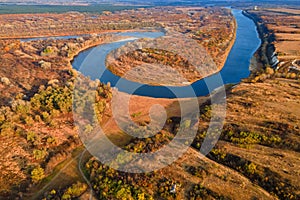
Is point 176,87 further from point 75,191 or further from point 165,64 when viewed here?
point 75,191

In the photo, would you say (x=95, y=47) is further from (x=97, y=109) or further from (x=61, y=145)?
(x=61, y=145)

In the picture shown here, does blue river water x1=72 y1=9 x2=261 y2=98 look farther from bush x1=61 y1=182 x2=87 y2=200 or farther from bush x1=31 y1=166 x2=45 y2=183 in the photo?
bush x1=61 y1=182 x2=87 y2=200

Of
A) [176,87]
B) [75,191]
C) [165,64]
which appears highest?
[165,64]

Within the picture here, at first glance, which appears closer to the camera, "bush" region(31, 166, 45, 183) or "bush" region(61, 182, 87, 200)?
"bush" region(61, 182, 87, 200)

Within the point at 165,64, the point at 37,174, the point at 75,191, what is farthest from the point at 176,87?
the point at 75,191

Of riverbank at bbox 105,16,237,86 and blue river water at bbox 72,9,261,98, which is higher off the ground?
riverbank at bbox 105,16,237,86

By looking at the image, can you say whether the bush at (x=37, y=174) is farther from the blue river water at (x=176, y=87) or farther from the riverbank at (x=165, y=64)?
the riverbank at (x=165, y=64)

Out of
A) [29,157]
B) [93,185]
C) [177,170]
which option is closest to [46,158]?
[29,157]

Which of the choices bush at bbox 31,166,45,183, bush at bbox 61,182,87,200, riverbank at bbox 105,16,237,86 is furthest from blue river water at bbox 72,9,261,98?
bush at bbox 61,182,87,200
